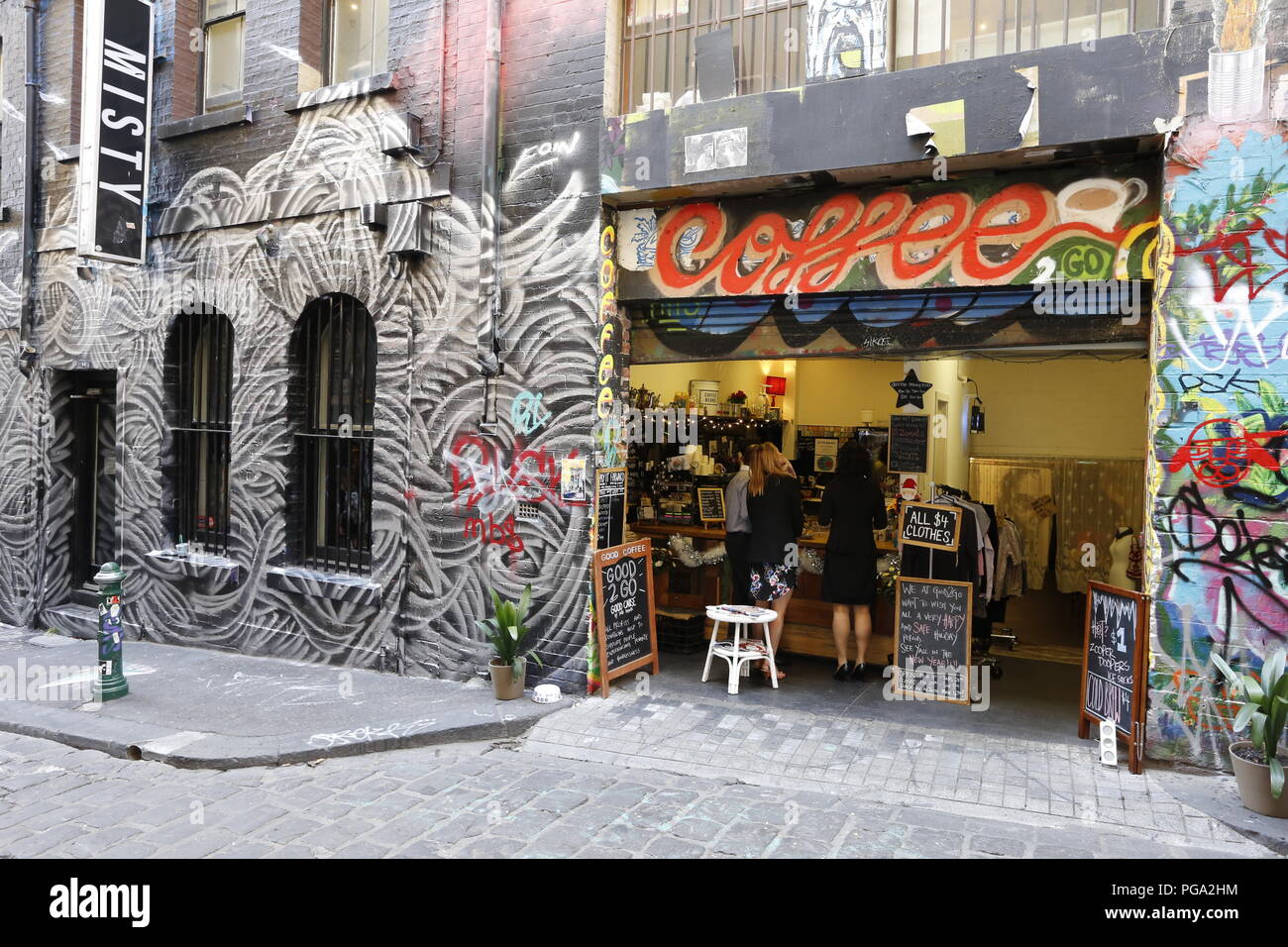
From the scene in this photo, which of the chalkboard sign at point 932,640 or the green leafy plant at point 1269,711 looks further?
the chalkboard sign at point 932,640

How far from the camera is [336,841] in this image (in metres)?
5.02

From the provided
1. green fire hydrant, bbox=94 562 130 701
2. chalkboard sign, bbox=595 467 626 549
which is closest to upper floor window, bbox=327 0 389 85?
chalkboard sign, bbox=595 467 626 549

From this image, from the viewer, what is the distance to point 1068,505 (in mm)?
11992

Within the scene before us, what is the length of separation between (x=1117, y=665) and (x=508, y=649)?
439 centimetres

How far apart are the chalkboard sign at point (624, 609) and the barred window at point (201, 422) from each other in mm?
4679

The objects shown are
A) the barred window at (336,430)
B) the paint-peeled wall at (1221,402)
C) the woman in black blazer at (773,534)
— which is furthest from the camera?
the barred window at (336,430)

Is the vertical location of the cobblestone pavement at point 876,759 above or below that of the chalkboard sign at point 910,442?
below

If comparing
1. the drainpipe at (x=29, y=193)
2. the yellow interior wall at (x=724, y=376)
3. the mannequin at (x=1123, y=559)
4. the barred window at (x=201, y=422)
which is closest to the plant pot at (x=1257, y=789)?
the mannequin at (x=1123, y=559)

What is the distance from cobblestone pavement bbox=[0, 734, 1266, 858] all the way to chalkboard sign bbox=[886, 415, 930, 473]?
20.1 feet

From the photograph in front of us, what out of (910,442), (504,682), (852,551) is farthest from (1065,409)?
(504,682)

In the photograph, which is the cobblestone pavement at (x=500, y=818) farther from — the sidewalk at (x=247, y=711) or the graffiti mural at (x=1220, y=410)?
the graffiti mural at (x=1220, y=410)

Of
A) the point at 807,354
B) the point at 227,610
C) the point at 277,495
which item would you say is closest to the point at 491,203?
the point at 807,354

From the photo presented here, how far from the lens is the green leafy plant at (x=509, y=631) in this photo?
7359 millimetres

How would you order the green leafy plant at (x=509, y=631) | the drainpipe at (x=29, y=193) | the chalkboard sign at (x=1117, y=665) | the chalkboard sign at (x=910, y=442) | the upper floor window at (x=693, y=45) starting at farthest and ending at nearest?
the chalkboard sign at (x=910, y=442)
the drainpipe at (x=29, y=193)
the green leafy plant at (x=509, y=631)
the upper floor window at (x=693, y=45)
the chalkboard sign at (x=1117, y=665)
